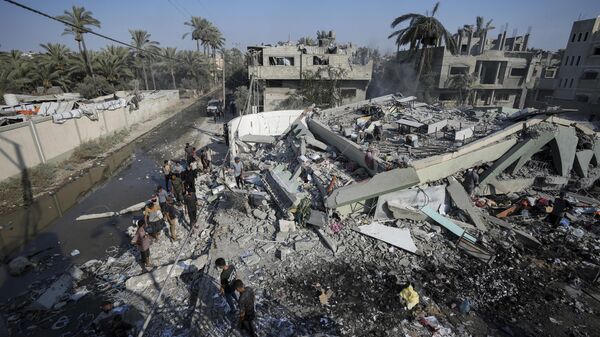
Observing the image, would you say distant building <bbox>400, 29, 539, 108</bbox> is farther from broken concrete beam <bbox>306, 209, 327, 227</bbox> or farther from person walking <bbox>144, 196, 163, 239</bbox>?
person walking <bbox>144, 196, 163, 239</bbox>

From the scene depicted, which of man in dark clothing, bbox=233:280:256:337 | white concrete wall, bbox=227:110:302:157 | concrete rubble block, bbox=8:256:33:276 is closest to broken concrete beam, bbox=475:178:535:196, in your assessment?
man in dark clothing, bbox=233:280:256:337

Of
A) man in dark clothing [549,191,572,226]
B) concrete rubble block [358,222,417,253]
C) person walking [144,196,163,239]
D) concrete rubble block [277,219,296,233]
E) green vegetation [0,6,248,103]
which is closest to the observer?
concrete rubble block [358,222,417,253]

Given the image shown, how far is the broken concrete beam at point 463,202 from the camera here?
24.8ft

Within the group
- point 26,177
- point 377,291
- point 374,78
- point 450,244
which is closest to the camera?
point 377,291

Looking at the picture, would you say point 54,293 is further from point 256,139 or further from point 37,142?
point 256,139

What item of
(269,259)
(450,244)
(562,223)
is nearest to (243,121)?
(269,259)

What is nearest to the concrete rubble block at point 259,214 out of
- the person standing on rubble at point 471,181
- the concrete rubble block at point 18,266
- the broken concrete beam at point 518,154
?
the concrete rubble block at point 18,266

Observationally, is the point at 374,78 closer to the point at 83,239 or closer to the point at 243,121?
the point at 243,121

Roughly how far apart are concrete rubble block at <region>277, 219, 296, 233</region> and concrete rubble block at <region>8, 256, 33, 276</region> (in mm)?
5967

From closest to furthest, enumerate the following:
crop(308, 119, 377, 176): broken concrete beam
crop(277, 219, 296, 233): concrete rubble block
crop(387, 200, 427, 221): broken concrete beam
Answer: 1. crop(277, 219, 296, 233): concrete rubble block
2. crop(387, 200, 427, 221): broken concrete beam
3. crop(308, 119, 377, 176): broken concrete beam

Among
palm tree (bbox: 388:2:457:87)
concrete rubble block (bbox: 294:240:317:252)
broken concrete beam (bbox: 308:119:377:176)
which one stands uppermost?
palm tree (bbox: 388:2:457:87)

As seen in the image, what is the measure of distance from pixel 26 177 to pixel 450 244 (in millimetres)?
15299

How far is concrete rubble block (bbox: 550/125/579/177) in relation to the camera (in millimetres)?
9453

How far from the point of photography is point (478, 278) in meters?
5.98
